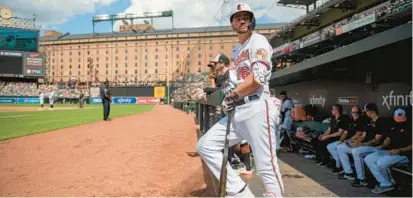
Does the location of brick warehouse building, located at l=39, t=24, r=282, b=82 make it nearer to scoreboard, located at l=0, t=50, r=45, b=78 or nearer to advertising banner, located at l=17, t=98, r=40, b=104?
advertising banner, located at l=17, t=98, r=40, b=104

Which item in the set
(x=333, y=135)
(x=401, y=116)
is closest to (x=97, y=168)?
(x=333, y=135)

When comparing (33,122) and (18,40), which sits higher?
(18,40)

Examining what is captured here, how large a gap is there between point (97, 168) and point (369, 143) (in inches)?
168

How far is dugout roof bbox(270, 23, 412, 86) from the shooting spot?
3.78m

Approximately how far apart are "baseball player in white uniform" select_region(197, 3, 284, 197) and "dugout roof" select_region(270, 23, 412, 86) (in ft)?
5.69

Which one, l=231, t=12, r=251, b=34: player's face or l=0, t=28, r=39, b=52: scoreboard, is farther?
l=0, t=28, r=39, b=52: scoreboard

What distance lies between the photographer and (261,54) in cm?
283

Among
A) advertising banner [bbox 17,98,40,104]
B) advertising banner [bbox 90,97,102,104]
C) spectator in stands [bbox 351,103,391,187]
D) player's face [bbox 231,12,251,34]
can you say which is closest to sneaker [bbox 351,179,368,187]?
spectator in stands [bbox 351,103,391,187]

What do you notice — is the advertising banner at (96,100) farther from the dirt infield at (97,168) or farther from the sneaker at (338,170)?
the sneaker at (338,170)

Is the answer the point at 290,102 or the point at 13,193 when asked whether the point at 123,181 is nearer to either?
the point at 13,193

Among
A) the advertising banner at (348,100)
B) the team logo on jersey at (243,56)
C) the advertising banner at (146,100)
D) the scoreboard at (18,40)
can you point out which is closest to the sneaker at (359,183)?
the advertising banner at (348,100)

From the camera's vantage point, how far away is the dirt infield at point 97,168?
437 cm

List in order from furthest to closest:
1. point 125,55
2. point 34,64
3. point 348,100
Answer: point 125,55 < point 34,64 < point 348,100

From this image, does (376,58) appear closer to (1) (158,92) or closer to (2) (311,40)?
(2) (311,40)
